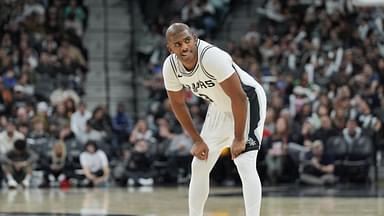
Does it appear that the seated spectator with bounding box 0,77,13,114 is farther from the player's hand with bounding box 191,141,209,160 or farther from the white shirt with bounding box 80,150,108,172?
the player's hand with bounding box 191,141,209,160

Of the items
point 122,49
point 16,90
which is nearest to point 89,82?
point 122,49

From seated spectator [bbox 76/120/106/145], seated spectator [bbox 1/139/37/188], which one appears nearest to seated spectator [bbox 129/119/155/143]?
seated spectator [bbox 76/120/106/145]

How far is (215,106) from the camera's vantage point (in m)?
8.23

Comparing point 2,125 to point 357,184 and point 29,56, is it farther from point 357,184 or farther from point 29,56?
point 357,184

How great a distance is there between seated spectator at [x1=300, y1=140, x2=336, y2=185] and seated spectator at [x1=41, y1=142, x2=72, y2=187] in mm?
4479

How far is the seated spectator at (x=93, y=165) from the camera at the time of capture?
17969mm

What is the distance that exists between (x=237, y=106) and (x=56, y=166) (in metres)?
10.9

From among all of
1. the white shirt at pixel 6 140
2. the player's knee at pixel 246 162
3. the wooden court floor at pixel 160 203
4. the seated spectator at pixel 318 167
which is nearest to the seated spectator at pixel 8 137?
the white shirt at pixel 6 140

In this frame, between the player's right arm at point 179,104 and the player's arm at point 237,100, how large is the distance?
0.35 m

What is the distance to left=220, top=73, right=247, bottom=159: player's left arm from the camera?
781 cm

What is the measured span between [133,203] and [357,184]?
546 cm

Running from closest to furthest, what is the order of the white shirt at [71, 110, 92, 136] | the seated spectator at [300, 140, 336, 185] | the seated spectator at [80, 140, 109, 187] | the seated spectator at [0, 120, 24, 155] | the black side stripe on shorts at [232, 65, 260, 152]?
the black side stripe on shorts at [232, 65, 260, 152], the seated spectator at [300, 140, 336, 185], the seated spectator at [80, 140, 109, 187], the seated spectator at [0, 120, 24, 155], the white shirt at [71, 110, 92, 136]

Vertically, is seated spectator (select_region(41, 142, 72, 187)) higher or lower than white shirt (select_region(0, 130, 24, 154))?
lower

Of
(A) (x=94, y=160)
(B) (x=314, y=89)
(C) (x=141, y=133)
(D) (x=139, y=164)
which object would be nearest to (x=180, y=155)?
(D) (x=139, y=164)
